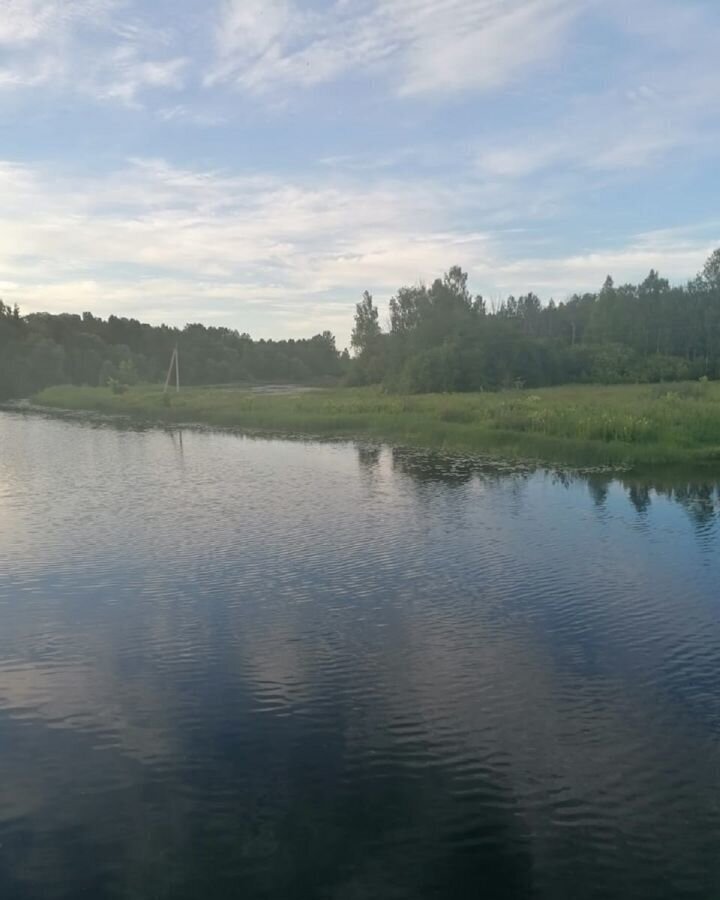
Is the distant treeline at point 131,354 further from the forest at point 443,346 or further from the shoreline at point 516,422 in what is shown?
the shoreline at point 516,422

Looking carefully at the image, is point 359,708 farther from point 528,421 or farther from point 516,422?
point 516,422

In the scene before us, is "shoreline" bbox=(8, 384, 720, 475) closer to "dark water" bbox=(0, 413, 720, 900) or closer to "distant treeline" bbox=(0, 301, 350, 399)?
"dark water" bbox=(0, 413, 720, 900)

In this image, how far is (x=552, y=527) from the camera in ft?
71.1

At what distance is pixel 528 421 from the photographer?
139ft

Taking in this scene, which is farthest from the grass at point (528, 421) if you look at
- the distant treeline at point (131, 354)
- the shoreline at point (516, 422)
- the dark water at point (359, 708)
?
the distant treeline at point (131, 354)

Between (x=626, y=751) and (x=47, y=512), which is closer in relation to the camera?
(x=626, y=751)

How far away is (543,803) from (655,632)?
579cm

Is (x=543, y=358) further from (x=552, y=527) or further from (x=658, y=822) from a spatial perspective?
(x=658, y=822)

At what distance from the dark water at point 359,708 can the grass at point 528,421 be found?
13.0 metres

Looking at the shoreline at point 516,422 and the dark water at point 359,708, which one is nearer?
the dark water at point 359,708

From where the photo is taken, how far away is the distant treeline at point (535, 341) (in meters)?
76.4

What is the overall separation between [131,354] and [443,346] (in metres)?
84.2

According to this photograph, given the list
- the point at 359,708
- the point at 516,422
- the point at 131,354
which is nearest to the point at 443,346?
the point at 516,422

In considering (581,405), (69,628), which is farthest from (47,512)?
(581,405)
